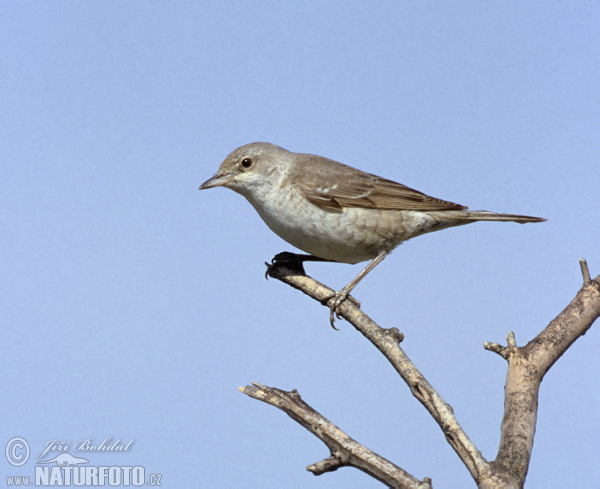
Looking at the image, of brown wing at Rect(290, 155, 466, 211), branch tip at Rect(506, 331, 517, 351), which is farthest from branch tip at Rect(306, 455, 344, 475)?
brown wing at Rect(290, 155, 466, 211)

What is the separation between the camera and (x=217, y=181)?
634cm

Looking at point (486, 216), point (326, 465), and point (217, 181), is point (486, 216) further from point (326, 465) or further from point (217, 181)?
point (326, 465)

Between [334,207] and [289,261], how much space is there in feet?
3.18

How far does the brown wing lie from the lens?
630 cm

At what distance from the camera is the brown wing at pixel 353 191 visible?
6.30 metres

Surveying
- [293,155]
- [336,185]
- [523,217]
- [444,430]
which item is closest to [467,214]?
[523,217]

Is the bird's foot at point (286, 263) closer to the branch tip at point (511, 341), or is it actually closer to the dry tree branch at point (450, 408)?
the dry tree branch at point (450, 408)

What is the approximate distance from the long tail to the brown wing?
0.07 m

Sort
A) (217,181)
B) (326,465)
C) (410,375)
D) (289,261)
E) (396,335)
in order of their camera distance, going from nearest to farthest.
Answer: (326,465), (410,375), (396,335), (217,181), (289,261)

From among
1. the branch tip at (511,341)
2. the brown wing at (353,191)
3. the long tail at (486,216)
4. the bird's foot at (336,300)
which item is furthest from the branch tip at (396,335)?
the long tail at (486,216)

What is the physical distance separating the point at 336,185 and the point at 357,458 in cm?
266

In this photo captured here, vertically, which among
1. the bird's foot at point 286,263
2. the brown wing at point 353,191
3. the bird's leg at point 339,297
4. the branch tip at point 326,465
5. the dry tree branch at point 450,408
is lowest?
the branch tip at point 326,465

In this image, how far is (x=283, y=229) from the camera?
628 centimetres

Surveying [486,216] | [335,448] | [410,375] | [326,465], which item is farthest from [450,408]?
[486,216]
